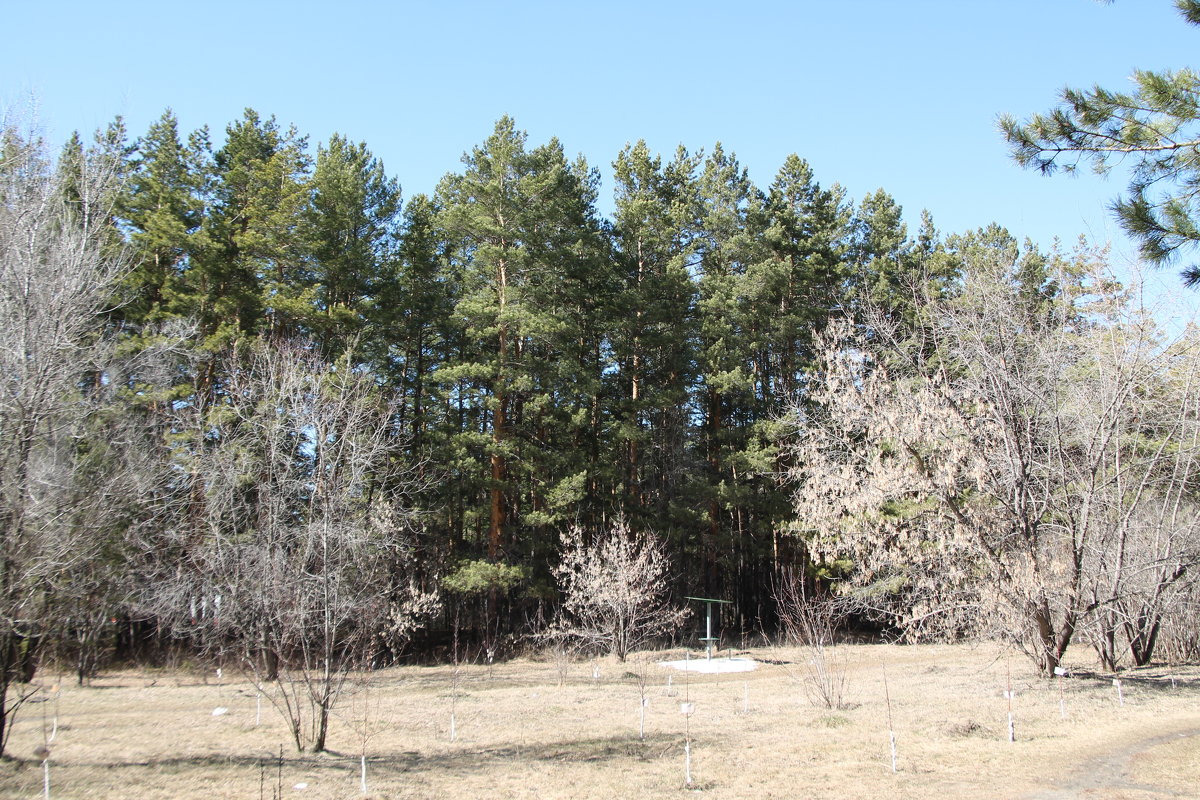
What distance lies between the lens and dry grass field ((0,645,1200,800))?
8.92 m

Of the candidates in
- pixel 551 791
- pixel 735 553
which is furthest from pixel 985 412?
pixel 735 553

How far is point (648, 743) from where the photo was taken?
12.0 metres

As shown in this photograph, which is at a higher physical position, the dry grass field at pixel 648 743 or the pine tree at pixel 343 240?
the pine tree at pixel 343 240

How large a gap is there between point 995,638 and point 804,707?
4.31 metres

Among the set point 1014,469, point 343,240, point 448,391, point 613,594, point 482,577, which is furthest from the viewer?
point 448,391

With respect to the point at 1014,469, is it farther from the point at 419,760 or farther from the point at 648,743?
the point at 419,760

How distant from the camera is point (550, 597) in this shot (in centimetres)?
2606

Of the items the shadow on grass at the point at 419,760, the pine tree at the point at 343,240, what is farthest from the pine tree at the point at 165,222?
the shadow on grass at the point at 419,760

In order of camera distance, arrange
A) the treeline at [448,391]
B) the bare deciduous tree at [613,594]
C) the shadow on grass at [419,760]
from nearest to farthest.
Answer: the shadow on grass at [419,760], the treeline at [448,391], the bare deciduous tree at [613,594]

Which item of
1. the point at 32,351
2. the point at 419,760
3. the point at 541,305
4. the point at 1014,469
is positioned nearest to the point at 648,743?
the point at 419,760

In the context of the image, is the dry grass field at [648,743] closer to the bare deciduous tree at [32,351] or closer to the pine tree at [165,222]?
the bare deciduous tree at [32,351]

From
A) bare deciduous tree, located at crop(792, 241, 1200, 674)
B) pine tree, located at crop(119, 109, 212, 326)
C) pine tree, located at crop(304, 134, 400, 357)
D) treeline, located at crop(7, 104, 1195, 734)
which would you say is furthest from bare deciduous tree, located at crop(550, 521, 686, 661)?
pine tree, located at crop(119, 109, 212, 326)

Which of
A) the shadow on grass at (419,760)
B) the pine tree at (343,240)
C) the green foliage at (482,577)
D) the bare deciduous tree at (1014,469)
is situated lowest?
the shadow on grass at (419,760)

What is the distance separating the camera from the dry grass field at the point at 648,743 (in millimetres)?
8922
